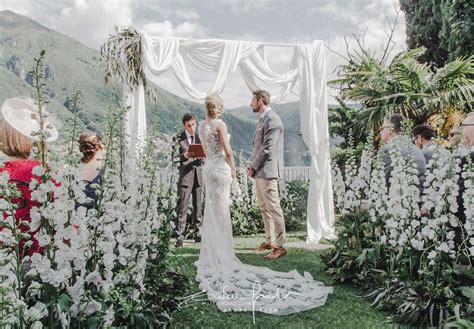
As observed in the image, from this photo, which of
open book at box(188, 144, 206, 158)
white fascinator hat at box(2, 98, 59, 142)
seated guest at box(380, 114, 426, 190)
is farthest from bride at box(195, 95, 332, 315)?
white fascinator hat at box(2, 98, 59, 142)

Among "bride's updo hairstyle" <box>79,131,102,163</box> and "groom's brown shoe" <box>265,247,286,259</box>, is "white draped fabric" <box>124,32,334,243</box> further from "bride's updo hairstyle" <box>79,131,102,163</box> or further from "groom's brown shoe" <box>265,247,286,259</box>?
"bride's updo hairstyle" <box>79,131,102,163</box>

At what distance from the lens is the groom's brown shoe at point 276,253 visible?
5992 mm

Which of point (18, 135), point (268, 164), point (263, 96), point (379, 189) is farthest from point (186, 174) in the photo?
point (18, 135)

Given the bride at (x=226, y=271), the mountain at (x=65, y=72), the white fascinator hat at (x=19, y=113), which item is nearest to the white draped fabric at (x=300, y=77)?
the bride at (x=226, y=271)

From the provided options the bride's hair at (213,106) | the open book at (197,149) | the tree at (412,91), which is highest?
the tree at (412,91)

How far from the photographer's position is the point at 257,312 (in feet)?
13.3

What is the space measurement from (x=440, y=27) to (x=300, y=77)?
820 centimetres

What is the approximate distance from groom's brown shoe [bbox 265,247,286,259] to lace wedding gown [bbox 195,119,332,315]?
1.79 ft

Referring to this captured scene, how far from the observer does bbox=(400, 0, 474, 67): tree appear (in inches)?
438

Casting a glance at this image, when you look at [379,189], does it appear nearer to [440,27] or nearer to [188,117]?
[188,117]

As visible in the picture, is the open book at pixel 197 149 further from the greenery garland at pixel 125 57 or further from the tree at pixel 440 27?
the tree at pixel 440 27

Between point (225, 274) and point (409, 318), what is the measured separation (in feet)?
6.75

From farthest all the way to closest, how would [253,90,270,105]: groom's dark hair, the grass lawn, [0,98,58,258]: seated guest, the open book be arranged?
1. the open book
2. [253,90,270,105]: groom's dark hair
3. the grass lawn
4. [0,98,58,258]: seated guest

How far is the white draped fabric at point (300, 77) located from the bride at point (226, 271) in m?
1.75
